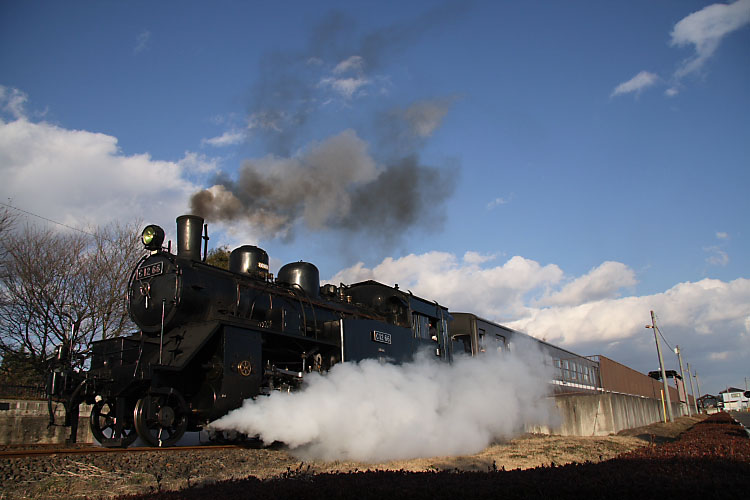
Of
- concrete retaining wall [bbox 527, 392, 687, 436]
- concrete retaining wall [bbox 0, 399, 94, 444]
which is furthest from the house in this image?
concrete retaining wall [bbox 0, 399, 94, 444]

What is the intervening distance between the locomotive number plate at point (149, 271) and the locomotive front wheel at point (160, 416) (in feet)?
7.89

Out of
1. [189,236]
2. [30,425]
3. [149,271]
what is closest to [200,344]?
[149,271]

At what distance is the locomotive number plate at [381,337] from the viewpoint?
12562 mm

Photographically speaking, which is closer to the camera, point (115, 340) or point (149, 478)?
point (149, 478)

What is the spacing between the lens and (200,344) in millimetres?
9383

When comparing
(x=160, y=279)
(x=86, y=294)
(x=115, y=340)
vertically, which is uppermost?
(x=86, y=294)

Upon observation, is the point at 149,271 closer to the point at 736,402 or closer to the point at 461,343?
the point at 461,343

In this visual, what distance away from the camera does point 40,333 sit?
2205 cm

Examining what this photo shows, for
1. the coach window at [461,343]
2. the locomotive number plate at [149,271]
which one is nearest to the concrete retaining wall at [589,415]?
the coach window at [461,343]

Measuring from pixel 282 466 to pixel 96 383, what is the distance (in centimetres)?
355

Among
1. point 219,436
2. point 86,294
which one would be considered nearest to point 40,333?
point 86,294

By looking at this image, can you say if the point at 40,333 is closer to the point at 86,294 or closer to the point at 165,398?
the point at 86,294

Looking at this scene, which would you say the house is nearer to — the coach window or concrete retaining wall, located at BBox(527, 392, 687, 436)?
concrete retaining wall, located at BBox(527, 392, 687, 436)

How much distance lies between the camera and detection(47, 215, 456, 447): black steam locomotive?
9.30 metres
